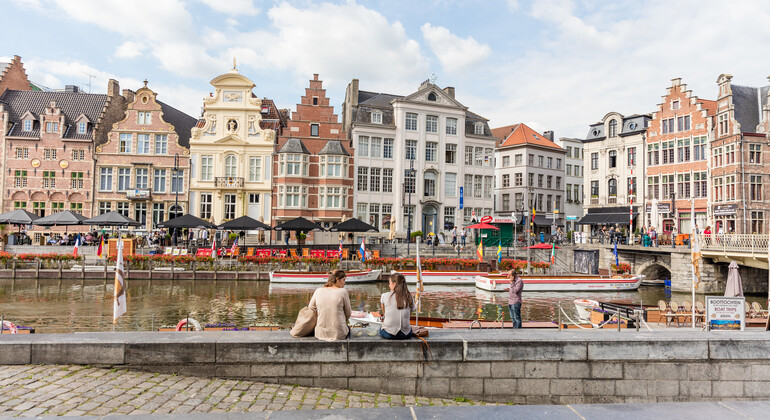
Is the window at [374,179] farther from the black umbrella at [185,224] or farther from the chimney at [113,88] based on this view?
the chimney at [113,88]

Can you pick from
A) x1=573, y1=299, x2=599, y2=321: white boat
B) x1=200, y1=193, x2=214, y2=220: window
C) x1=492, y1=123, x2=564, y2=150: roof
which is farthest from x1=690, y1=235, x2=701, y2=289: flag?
x1=492, y1=123, x2=564, y2=150: roof

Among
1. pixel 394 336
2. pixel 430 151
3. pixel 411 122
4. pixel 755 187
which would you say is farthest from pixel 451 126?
pixel 394 336

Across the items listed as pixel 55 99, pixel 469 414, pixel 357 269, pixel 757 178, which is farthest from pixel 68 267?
pixel 757 178

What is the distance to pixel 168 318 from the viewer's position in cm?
1817

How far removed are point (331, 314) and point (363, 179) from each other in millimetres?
38470

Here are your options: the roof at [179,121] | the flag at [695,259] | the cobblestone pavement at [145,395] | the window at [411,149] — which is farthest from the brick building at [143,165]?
the flag at [695,259]

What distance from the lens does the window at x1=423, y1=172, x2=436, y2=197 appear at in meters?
46.3

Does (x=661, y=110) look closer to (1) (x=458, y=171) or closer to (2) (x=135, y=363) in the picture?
(1) (x=458, y=171)

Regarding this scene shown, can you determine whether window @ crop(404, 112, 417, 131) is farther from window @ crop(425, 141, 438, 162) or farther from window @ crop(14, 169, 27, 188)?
window @ crop(14, 169, 27, 188)

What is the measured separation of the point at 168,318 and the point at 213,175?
26043mm

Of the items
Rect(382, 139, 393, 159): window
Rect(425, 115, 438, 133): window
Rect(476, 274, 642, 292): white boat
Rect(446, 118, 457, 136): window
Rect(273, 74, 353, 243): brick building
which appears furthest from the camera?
Rect(446, 118, 457, 136): window

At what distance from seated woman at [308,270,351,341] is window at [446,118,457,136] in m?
42.5

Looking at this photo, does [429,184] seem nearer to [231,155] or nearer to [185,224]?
[231,155]

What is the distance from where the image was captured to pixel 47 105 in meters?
44.1
